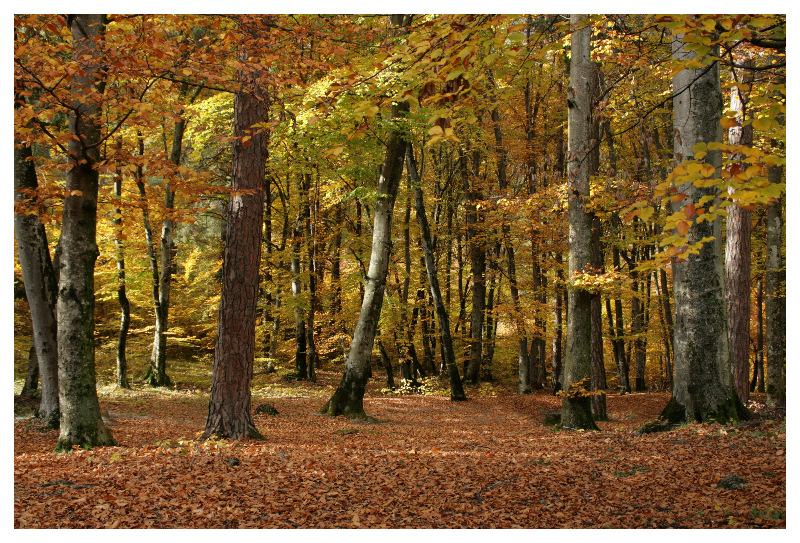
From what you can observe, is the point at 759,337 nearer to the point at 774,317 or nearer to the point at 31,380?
the point at 774,317

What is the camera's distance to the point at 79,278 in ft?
17.3

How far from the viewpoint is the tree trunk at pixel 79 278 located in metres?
5.24

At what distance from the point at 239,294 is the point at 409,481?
10.3ft

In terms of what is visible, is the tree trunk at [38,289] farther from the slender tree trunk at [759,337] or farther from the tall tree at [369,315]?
the slender tree trunk at [759,337]

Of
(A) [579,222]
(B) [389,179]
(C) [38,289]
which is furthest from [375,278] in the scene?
(C) [38,289]

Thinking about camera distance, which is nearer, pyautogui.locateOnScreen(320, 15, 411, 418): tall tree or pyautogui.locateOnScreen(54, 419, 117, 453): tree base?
pyautogui.locateOnScreen(54, 419, 117, 453): tree base

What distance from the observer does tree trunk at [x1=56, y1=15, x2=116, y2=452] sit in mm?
5242

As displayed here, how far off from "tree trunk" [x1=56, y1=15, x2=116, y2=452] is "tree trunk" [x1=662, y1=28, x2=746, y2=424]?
639 cm

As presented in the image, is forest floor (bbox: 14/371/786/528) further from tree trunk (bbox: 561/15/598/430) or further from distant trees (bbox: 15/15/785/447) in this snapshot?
tree trunk (bbox: 561/15/598/430)

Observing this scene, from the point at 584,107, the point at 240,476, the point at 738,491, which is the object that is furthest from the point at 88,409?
the point at 584,107

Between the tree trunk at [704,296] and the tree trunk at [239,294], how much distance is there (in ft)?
16.3

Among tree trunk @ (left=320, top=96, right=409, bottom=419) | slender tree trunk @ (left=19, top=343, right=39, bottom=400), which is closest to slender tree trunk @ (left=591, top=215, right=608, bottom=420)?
tree trunk @ (left=320, top=96, right=409, bottom=419)

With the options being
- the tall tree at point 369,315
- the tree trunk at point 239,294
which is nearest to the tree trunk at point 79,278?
the tree trunk at point 239,294

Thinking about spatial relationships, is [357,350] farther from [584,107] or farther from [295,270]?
[295,270]
